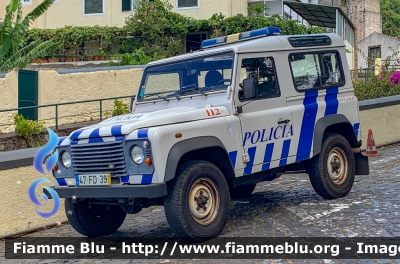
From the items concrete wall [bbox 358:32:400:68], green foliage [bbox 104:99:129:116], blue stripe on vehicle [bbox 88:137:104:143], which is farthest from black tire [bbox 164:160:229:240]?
concrete wall [bbox 358:32:400:68]

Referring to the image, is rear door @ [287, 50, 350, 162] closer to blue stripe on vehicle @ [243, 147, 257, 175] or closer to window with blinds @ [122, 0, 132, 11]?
blue stripe on vehicle @ [243, 147, 257, 175]

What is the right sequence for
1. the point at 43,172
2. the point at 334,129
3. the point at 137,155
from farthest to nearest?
1. the point at 334,129
2. the point at 43,172
3. the point at 137,155

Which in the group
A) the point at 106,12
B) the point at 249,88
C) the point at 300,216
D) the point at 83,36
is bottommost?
the point at 300,216

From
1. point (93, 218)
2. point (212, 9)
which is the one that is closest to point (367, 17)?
point (212, 9)

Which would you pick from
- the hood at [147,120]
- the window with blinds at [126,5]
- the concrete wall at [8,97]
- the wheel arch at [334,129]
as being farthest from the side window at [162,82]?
the window with blinds at [126,5]

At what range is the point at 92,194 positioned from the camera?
6816mm

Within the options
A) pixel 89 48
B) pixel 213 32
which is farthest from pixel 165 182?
pixel 89 48

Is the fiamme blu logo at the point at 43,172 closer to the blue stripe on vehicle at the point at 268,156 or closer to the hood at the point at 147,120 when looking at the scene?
the hood at the point at 147,120

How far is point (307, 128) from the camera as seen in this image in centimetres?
845

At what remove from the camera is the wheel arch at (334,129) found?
8539 millimetres

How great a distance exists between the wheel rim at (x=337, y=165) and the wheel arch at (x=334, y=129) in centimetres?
32

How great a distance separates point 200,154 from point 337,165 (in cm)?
279

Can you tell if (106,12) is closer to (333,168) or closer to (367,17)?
(333,168)

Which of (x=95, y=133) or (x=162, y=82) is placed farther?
(x=162, y=82)
